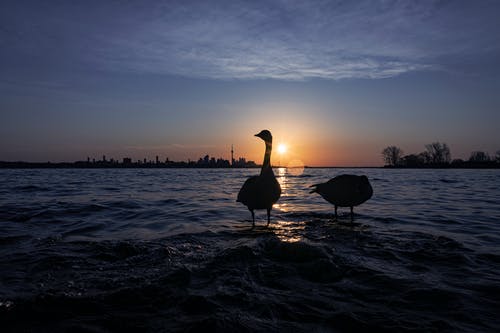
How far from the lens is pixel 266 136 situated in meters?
9.30

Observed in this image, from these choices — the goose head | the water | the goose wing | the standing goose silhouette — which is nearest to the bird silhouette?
the water

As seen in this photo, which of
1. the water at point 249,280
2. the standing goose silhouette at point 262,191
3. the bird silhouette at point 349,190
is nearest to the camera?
the water at point 249,280

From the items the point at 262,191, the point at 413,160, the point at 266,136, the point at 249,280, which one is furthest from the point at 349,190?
the point at 413,160

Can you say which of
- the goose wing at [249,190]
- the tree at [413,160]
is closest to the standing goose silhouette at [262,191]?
the goose wing at [249,190]

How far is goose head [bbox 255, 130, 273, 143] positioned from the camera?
923 centimetres

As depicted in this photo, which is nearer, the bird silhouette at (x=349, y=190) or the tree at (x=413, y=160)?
the bird silhouette at (x=349, y=190)

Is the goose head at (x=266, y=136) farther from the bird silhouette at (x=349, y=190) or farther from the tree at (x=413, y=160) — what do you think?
the tree at (x=413, y=160)

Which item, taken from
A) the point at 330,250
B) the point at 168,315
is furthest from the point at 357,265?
the point at 168,315

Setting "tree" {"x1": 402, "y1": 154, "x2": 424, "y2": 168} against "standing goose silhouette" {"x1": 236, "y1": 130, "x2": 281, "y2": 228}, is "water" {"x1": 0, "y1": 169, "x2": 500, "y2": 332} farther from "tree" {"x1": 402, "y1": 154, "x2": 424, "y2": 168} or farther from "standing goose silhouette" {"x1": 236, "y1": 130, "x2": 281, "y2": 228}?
"tree" {"x1": 402, "y1": 154, "x2": 424, "y2": 168}

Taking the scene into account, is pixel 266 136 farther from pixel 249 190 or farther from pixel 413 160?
pixel 413 160

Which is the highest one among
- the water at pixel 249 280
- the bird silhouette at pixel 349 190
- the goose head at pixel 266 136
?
the goose head at pixel 266 136

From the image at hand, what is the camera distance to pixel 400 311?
2.99 metres

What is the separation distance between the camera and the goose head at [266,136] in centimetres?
923

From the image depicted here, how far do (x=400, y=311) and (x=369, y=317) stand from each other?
0.40m
